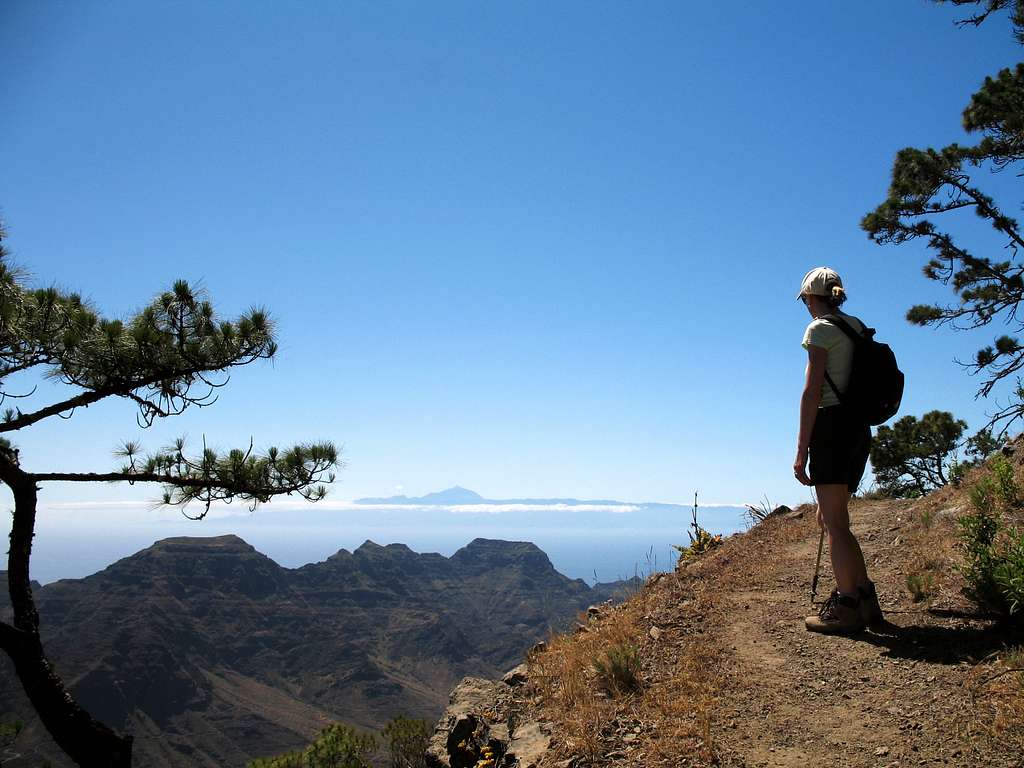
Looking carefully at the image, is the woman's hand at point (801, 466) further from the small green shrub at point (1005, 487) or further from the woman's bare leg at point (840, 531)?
the small green shrub at point (1005, 487)

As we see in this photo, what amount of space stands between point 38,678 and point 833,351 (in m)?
8.43

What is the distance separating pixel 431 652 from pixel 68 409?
157 meters

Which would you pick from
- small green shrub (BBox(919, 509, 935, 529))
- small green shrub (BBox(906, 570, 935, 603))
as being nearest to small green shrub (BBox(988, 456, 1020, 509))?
small green shrub (BBox(919, 509, 935, 529))

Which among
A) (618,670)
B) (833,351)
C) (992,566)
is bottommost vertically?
(618,670)

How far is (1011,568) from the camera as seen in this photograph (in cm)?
411

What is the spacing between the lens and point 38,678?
6.83 metres

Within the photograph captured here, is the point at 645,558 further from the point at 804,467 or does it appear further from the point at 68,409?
the point at 68,409

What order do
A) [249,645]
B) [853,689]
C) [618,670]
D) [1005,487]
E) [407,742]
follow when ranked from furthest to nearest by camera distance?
[249,645] → [407,742] → [1005,487] → [618,670] → [853,689]

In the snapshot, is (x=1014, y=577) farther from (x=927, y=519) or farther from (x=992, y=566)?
(x=927, y=519)

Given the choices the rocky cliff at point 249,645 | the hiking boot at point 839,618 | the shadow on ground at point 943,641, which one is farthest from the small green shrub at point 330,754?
the rocky cliff at point 249,645

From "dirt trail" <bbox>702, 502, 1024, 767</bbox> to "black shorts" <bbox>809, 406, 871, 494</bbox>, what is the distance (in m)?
1.25

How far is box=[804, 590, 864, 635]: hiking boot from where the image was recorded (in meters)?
4.99

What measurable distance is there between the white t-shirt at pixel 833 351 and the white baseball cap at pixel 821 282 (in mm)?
331

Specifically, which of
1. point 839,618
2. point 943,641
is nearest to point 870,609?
point 839,618
